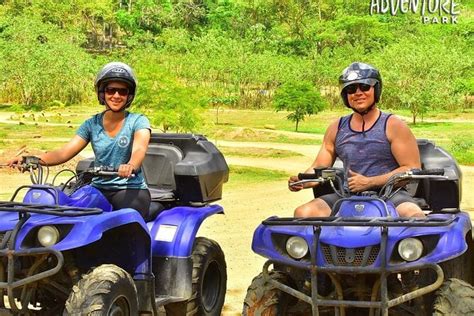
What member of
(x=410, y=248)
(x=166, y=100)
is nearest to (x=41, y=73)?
(x=166, y=100)

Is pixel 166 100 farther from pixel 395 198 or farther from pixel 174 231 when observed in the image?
pixel 395 198

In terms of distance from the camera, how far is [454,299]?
13.4ft

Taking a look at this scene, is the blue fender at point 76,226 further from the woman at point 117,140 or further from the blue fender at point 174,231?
the blue fender at point 174,231

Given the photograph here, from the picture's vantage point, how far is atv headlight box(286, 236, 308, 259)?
423 centimetres

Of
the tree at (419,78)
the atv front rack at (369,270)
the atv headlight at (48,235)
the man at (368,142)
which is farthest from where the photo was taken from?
the tree at (419,78)

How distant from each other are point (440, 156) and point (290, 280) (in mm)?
1600

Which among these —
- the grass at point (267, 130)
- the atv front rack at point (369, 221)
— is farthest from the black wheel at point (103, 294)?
→ the grass at point (267, 130)

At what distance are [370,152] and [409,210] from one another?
45 centimetres

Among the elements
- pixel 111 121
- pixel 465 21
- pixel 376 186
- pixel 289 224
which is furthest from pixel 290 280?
pixel 465 21

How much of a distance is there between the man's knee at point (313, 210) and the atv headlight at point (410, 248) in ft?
2.32

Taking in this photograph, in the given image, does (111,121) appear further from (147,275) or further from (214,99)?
(214,99)

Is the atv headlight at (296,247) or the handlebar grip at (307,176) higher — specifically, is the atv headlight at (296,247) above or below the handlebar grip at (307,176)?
below

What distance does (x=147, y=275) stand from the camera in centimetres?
496

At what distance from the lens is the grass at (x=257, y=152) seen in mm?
22156
